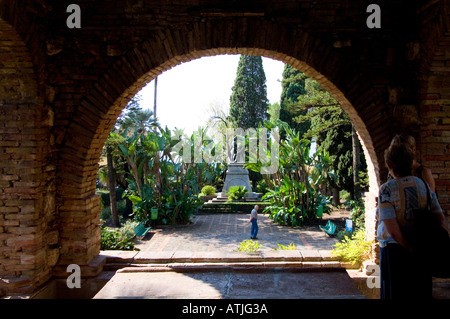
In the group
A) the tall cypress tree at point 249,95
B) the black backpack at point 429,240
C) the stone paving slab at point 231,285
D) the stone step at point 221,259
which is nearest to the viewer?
the black backpack at point 429,240

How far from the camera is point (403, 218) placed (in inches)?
99.1

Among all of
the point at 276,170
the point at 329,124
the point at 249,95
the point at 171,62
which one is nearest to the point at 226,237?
the point at 276,170

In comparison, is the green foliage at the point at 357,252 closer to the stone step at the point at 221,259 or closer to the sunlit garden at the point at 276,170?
the stone step at the point at 221,259

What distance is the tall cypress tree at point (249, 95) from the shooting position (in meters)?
27.2

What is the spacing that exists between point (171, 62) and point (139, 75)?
49 centimetres

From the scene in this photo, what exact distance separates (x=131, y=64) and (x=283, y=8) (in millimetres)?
2138

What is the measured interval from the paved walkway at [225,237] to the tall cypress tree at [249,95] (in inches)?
652

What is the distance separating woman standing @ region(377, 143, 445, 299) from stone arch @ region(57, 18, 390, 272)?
2.20 m

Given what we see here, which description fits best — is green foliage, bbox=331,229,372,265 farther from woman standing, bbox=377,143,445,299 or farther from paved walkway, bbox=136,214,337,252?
woman standing, bbox=377,143,445,299

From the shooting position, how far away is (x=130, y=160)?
10586 millimetres

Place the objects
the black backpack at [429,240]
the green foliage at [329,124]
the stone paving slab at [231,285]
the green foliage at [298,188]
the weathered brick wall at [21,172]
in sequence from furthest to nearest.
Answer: the green foliage at [329,124], the green foliage at [298,188], the weathered brick wall at [21,172], the stone paving slab at [231,285], the black backpack at [429,240]

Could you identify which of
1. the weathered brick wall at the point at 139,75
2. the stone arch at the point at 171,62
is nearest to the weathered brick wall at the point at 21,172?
the weathered brick wall at the point at 139,75

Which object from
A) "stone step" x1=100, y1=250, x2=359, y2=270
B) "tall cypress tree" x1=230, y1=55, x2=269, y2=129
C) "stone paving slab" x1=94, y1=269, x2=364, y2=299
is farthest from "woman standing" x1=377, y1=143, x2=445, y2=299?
"tall cypress tree" x1=230, y1=55, x2=269, y2=129
